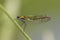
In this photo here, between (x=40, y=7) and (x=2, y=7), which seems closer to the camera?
(x=2, y=7)

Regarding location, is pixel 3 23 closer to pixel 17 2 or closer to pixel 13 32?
pixel 13 32

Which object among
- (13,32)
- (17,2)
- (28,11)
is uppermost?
(17,2)

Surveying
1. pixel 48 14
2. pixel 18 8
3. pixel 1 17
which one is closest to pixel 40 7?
pixel 48 14

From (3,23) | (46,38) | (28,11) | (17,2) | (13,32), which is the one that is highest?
(17,2)

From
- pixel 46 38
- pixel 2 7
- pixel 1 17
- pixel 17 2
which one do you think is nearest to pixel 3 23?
pixel 1 17

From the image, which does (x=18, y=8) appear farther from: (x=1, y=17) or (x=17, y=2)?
(x=1, y=17)

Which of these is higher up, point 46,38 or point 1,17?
point 1,17
